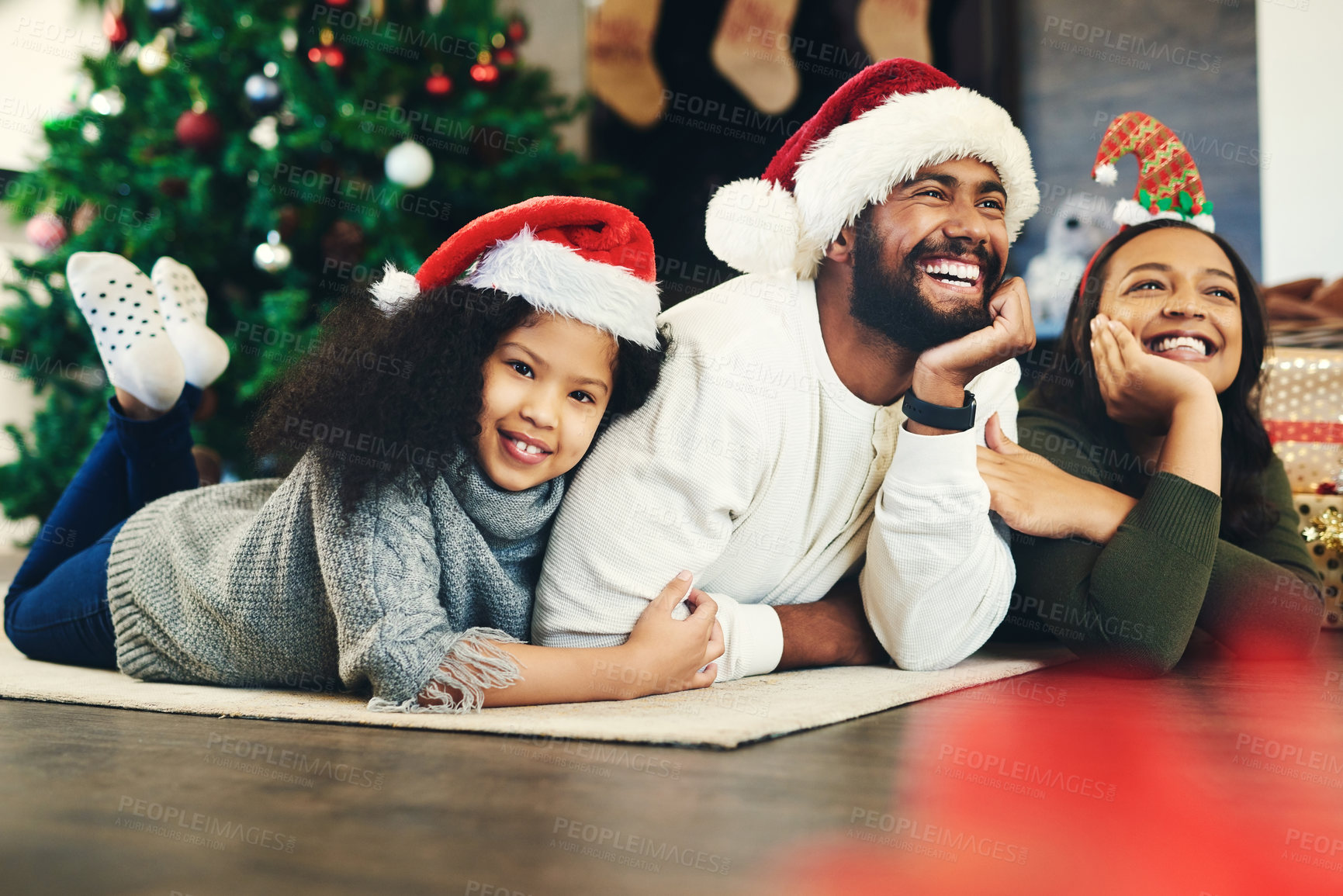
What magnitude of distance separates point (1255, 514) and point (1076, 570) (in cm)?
34

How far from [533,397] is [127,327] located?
688 mm

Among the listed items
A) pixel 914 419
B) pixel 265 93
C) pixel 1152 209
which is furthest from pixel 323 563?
pixel 265 93

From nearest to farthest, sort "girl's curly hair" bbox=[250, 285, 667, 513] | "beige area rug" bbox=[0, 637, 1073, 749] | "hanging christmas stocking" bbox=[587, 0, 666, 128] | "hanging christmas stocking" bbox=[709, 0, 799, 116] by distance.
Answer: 1. "beige area rug" bbox=[0, 637, 1073, 749]
2. "girl's curly hair" bbox=[250, 285, 667, 513]
3. "hanging christmas stocking" bbox=[709, 0, 799, 116]
4. "hanging christmas stocking" bbox=[587, 0, 666, 128]

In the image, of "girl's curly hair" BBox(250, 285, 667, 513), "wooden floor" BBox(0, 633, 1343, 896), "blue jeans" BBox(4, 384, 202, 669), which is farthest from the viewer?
"blue jeans" BBox(4, 384, 202, 669)

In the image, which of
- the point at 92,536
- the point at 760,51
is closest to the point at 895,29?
the point at 760,51

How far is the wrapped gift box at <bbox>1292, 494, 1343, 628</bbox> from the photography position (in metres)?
1.49

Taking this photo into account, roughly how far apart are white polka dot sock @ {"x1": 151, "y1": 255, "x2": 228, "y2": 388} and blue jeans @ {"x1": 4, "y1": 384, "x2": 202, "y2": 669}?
0.04 meters

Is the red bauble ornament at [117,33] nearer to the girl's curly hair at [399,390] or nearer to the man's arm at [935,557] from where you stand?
the girl's curly hair at [399,390]

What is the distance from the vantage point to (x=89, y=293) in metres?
1.35

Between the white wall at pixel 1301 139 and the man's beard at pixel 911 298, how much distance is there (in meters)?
1.54

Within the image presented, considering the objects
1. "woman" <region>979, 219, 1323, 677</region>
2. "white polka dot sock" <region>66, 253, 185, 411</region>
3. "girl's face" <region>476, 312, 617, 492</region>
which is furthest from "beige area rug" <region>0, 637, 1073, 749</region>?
"white polka dot sock" <region>66, 253, 185, 411</region>

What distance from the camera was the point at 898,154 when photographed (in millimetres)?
1067

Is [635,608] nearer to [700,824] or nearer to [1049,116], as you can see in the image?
[700,824]

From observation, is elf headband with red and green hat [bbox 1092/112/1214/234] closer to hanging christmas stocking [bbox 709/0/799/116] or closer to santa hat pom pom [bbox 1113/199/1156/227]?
santa hat pom pom [bbox 1113/199/1156/227]
